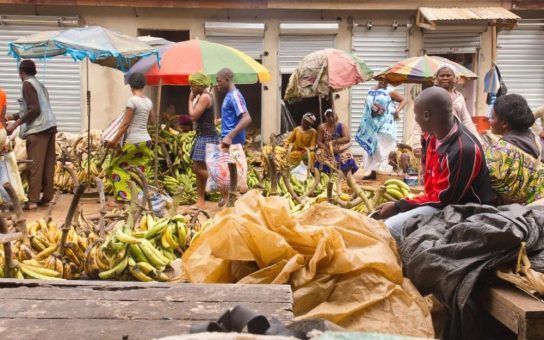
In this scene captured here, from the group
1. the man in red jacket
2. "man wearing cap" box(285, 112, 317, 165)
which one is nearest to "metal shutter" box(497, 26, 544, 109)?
"man wearing cap" box(285, 112, 317, 165)

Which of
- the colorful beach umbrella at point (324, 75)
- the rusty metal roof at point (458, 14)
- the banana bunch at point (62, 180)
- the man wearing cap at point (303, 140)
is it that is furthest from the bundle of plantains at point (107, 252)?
the rusty metal roof at point (458, 14)

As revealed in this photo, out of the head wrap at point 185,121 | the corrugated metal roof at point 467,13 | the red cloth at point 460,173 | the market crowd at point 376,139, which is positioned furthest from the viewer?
the corrugated metal roof at point 467,13

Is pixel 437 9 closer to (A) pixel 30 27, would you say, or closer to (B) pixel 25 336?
(A) pixel 30 27

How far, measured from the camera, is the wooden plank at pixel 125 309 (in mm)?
1755

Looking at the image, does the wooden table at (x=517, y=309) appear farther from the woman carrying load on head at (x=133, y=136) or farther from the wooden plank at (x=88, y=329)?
the woman carrying load on head at (x=133, y=136)

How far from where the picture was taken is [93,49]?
27.4ft

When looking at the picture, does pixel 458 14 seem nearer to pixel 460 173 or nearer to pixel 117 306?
pixel 460 173

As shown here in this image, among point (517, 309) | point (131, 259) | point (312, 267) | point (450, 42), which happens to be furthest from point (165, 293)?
point (450, 42)

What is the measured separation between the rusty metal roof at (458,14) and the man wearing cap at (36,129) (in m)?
8.49

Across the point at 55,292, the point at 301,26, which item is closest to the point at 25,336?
the point at 55,292

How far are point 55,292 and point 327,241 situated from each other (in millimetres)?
1451

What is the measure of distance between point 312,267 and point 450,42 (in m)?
13.0

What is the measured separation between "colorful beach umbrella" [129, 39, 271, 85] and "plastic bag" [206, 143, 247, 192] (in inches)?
59.7

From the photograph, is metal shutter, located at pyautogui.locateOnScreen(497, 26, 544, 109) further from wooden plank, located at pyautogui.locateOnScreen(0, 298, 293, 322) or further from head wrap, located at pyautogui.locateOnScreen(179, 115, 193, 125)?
wooden plank, located at pyautogui.locateOnScreen(0, 298, 293, 322)
